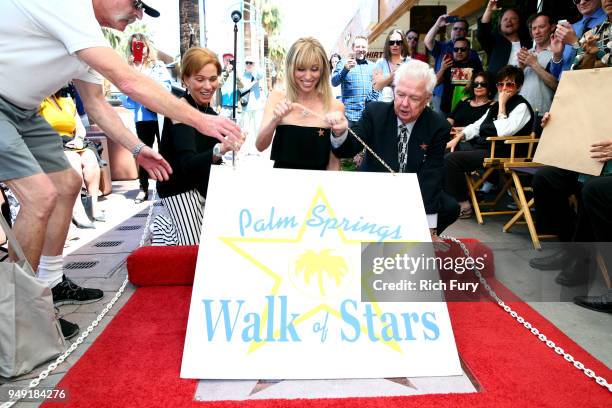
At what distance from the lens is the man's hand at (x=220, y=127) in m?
1.86

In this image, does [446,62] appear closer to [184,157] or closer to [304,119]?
[304,119]

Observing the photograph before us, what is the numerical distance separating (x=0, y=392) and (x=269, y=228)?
125cm

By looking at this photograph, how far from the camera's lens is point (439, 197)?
2768 mm

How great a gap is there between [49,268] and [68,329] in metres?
0.46

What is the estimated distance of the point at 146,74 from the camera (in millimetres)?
5590

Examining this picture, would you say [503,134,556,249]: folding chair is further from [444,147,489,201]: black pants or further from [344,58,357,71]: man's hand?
[344,58,357,71]: man's hand

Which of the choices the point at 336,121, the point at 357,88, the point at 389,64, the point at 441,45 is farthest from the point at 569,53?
the point at 336,121

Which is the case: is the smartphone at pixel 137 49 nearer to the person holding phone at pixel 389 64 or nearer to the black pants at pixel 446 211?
the person holding phone at pixel 389 64

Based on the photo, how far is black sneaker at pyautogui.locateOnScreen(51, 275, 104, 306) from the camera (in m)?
2.64

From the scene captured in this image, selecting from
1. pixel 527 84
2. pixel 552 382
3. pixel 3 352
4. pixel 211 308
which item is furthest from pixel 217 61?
pixel 527 84

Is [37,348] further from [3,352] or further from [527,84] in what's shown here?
[527,84]

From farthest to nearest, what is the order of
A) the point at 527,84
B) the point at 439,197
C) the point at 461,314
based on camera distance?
the point at 527,84 < the point at 439,197 < the point at 461,314

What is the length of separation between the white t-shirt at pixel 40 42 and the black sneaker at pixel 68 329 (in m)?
1.08

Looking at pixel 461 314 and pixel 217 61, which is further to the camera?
pixel 217 61
